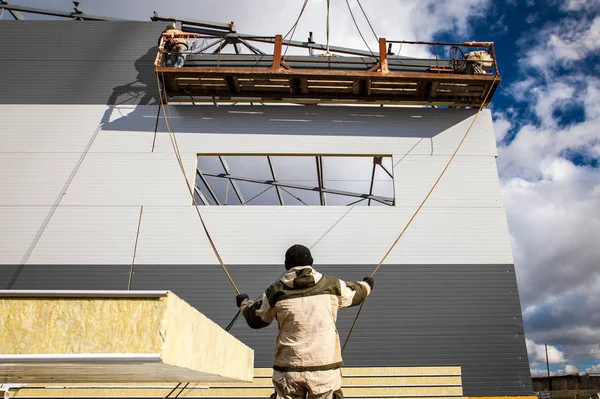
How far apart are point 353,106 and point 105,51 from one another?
5.99 meters

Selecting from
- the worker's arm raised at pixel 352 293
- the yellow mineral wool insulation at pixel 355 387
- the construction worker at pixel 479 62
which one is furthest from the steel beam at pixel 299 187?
the worker's arm raised at pixel 352 293

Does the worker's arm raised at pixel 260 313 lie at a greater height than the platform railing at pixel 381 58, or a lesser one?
lesser

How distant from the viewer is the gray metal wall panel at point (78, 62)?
A: 9.73 m

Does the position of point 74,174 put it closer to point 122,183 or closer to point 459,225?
point 122,183

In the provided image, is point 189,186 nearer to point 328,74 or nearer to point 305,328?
point 328,74

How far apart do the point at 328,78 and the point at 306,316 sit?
22.5 ft

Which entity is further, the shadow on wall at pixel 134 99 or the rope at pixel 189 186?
the shadow on wall at pixel 134 99

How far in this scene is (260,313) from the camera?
346 centimetres

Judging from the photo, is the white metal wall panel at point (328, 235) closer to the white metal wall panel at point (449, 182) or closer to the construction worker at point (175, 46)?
the white metal wall panel at point (449, 182)

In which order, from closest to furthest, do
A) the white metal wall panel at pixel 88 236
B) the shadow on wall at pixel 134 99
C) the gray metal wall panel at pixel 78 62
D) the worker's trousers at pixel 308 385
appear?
the worker's trousers at pixel 308 385, the white metal wall panel at pixel 88 236, the shadow on wall at pixel 134 99, the gray metal wall panel at pixel 78 62

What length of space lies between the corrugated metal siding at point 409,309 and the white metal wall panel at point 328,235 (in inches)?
8.3

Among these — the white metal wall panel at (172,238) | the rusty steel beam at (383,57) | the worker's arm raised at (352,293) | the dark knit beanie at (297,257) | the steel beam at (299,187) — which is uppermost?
the rusty steel beam at (383,57)

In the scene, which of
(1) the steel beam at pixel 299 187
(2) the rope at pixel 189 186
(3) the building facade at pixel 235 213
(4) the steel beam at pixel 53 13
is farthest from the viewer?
(1) the steel beam at pixel 299 187

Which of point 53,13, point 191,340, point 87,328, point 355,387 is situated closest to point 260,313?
point 191,340
